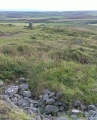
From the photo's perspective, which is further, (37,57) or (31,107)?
(37,57)

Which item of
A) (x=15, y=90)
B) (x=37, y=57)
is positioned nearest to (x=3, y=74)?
(x=15, y=90)

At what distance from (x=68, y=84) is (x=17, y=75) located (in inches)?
71.0

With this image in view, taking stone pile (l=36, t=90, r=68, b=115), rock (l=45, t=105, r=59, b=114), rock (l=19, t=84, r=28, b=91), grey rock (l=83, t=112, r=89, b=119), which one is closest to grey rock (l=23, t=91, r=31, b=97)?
rock (l=19, t=84, r=28, b=91)

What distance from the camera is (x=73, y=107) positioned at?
267 inches

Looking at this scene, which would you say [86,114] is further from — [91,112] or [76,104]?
[76,104]

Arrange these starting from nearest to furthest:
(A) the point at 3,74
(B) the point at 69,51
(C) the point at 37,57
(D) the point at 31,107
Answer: (D) the point at 31,107
(A) the point at 3,74
(C) the point at 37,57
(B) the point at 69,51

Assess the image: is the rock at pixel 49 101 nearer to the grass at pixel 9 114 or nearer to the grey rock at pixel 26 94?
the grey rock at pixel 26 94

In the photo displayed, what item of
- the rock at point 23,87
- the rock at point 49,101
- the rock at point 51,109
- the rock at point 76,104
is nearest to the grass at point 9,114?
the rock at point 51,109

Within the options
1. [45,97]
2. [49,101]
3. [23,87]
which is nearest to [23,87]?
[23,87]

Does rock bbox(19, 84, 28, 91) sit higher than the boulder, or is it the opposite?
rock bbox(19, 84, 28, 91)

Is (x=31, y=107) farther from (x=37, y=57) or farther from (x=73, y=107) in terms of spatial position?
(x=37, y=57)

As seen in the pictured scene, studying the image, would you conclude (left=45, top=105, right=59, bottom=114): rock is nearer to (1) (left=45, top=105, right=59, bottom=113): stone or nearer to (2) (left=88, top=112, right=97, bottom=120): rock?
(1) (left=45, top=105, right=59, bottom=113): stone

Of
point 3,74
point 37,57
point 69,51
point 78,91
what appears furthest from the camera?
point 69,51

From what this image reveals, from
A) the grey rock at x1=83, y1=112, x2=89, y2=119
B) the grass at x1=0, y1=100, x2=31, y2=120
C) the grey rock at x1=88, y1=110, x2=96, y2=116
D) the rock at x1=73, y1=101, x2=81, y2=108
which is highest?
the grass at x1=0, y1=100, x2=31, y2=120
